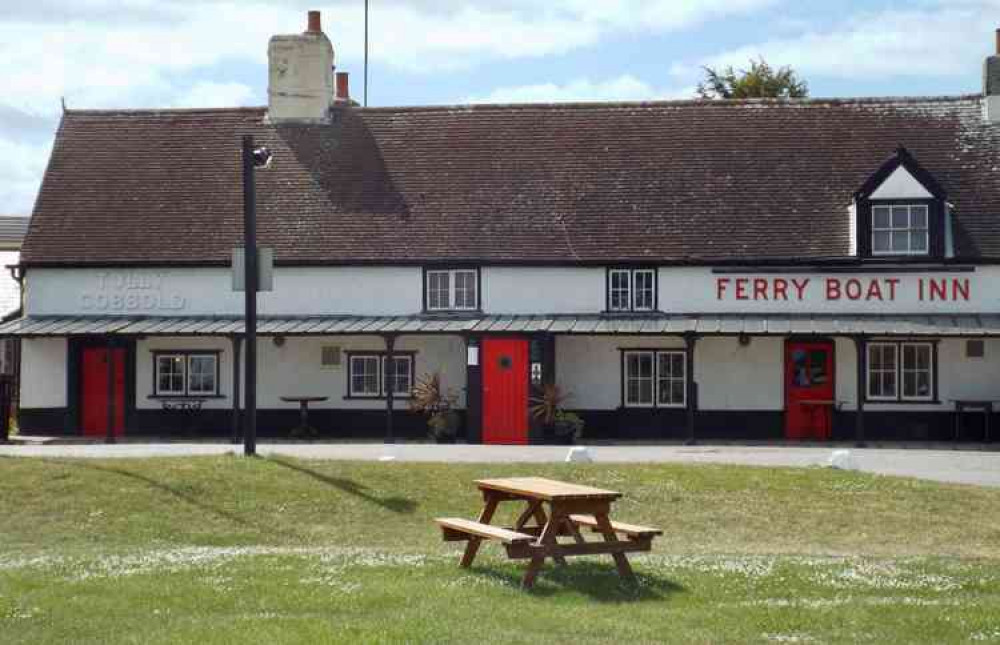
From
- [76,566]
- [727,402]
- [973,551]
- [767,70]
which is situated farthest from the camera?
A: [767,70]

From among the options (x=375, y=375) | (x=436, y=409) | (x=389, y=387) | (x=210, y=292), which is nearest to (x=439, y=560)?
(x=389, y=387)

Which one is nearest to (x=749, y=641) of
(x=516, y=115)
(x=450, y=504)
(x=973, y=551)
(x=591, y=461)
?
(x=973, y=551)

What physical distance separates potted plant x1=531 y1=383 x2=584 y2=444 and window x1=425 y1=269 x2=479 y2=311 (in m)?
→ 2.75

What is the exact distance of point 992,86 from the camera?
1308 inches

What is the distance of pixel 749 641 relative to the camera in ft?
34.3

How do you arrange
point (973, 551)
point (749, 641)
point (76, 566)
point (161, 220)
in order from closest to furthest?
point (749, 641) < point (76, 566) < point (973, 551) < point (161, 220)

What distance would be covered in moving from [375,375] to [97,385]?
599 centimetres

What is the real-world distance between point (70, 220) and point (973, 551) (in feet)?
76.0

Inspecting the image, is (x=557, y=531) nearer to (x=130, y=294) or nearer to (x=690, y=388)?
(x=690, y=388)

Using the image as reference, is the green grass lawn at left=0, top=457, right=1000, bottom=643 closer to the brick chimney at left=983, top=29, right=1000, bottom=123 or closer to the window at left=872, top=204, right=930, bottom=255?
the window at left=872, top=204, right=930, bottom=255

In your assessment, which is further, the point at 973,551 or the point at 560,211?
the point at 560,211

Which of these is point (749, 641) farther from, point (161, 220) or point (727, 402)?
point (161, 220)

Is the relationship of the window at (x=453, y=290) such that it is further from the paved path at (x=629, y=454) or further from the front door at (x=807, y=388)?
the front door at (x=807, y=388)

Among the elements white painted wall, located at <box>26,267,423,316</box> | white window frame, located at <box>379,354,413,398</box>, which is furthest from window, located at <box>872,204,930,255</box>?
white window frame, located at <box>379,354,413,398</box>
